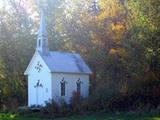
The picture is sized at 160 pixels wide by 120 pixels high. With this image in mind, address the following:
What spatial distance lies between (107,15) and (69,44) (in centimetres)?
914

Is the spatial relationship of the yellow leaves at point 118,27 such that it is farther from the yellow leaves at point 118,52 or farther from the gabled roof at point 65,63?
the gabled roof at point 65,63

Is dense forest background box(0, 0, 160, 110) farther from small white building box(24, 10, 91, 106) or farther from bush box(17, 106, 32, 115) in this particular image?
bush box(17, 106, 32, 115)

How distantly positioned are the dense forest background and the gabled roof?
2.30m

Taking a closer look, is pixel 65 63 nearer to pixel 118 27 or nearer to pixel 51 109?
pixel 118 27

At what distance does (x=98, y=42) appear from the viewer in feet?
173

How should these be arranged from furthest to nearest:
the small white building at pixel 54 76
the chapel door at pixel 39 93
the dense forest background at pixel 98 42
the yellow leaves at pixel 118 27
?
the yellow leaves at pixel 118 27 → the chapel door at pixel 39 93 → the small white building at pixel 54 76 → the dense forest background at pixel 98 42

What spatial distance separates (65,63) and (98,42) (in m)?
6.37

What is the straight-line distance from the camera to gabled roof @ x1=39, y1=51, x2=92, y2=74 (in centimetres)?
4622

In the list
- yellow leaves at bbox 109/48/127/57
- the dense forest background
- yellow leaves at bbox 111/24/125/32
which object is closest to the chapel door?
the dense forest background

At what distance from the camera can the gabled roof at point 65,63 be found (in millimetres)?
46219

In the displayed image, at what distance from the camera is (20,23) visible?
61.2 m

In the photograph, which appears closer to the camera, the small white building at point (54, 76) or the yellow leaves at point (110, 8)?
the small white building at point (54, 76)

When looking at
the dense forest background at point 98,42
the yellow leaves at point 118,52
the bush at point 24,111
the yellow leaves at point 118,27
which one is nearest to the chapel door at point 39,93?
the bush at point 24,111

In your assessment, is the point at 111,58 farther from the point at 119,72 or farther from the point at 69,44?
the point at 69,44
